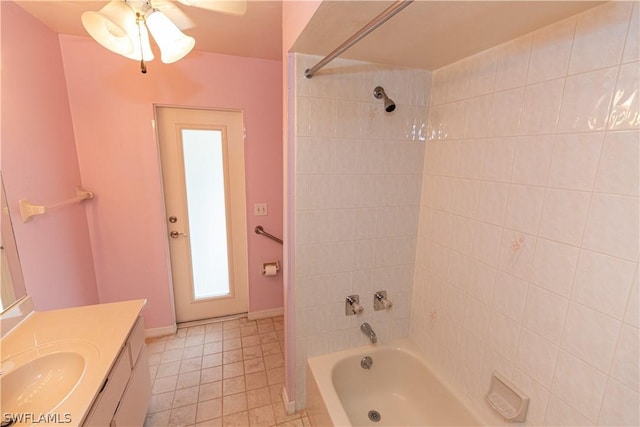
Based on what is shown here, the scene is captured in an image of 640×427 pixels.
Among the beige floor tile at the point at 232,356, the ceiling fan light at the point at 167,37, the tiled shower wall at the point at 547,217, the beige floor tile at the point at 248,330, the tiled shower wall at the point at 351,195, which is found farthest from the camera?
the beige floor tile at the point at 248,330

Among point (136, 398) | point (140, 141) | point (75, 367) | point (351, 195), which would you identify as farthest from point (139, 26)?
point (136, 398)

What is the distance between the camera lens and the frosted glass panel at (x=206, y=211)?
7.78 ft

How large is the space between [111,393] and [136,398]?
1.23ft

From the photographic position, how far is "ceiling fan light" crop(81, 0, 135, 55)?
1052 millimetres

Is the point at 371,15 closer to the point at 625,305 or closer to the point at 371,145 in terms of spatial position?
the point at 371,145

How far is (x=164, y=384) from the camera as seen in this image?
6.48 feet

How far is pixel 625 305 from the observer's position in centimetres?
86

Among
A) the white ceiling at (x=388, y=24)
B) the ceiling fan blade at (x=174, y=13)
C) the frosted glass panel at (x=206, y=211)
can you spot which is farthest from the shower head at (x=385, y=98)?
the frosted glass panel at (x=206, y=211)

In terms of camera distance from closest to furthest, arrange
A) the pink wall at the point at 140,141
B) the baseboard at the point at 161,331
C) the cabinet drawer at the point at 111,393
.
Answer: the cabinet drawer at the point at 111,393, the pink wall at the point at 140,141, the baseboard at the point at 161,331

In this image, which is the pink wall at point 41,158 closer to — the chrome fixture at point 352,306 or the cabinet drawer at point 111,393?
the cabinet drawer at point 111,393

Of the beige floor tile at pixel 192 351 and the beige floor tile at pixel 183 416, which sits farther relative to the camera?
the beige floor tile at pixel 192 351

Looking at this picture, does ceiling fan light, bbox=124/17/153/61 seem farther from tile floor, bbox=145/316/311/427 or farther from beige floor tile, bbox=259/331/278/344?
beige floor tile, bbox=259/331/278/344

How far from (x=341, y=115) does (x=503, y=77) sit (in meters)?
0.77

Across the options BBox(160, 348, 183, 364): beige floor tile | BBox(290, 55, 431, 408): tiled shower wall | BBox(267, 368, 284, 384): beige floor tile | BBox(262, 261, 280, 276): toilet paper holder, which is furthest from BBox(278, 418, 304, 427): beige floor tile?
BBox(262, 261, 280, 276): toilet paper holder
